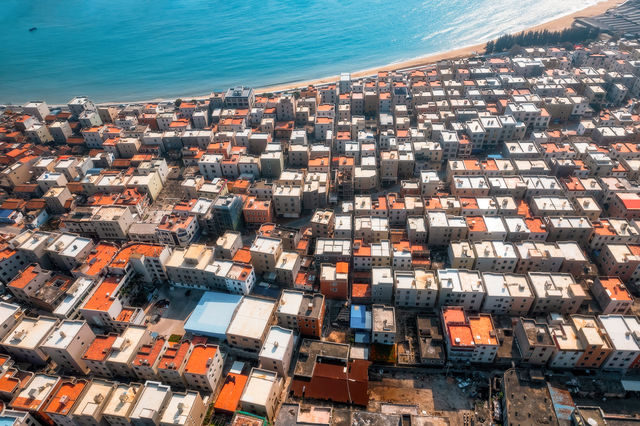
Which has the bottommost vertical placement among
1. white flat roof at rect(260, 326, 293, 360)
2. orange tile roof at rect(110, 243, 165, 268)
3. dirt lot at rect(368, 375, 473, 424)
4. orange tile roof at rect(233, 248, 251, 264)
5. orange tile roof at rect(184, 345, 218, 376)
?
dirt lot at rect(368, 375, 473, 424)

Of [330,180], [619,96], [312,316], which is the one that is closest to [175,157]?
[330,180]

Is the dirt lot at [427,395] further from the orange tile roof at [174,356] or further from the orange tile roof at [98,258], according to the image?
the orange tile roof at [98,258]

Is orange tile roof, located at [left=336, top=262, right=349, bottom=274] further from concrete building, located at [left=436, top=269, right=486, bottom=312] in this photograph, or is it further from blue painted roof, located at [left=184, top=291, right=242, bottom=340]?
blue painted roof, located at [left=184, top=291, right=242, bottom=340]

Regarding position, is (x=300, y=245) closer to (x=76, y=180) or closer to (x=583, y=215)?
(x=583, y=215)

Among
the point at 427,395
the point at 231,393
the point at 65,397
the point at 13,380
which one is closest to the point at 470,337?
the point at 427,395

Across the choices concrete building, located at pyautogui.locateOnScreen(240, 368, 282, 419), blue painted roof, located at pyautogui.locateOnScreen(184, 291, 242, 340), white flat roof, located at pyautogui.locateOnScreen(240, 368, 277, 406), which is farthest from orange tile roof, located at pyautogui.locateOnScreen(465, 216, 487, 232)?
blue painted roof, located at pyautogui.locateOnScreen(184, 291, 242, 340)

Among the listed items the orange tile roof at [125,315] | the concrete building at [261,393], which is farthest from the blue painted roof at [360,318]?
the orange tile roof at [125,315]
